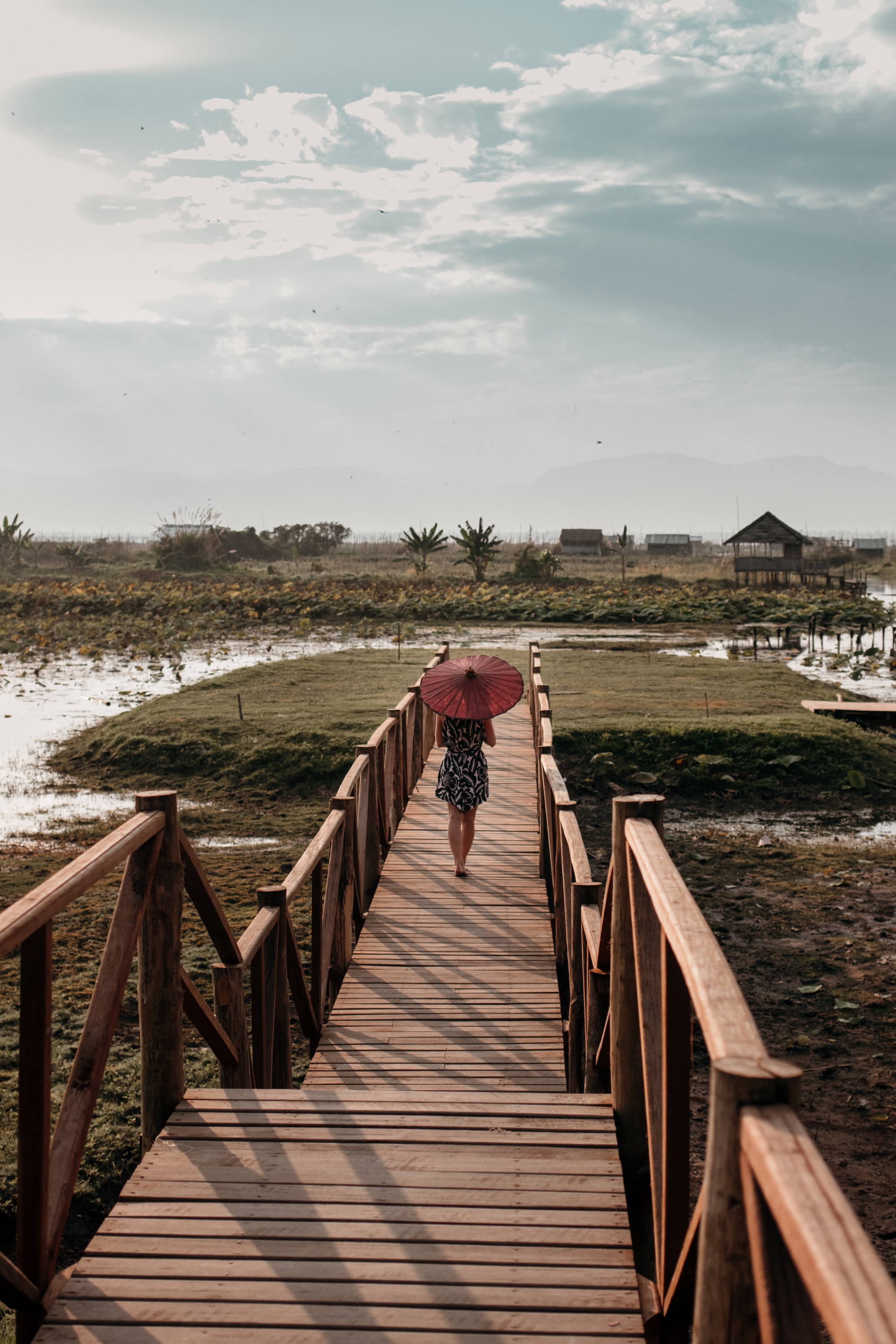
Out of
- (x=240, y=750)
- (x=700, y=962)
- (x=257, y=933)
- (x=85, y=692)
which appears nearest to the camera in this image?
(x=700, y=962)

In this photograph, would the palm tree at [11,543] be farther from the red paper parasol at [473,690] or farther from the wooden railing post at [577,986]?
the wooden railing post at [577,986]

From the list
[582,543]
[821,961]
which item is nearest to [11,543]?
[582,543]

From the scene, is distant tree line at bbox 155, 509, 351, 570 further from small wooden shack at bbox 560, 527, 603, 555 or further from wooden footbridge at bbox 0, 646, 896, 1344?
wooden footbridge at bbox 0, 646, 896, 1344

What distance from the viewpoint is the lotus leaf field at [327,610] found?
27172 mm

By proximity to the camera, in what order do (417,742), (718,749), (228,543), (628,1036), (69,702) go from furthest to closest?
(228,543) < (69,702) < (718,749) < (417,742) < (628,1036)

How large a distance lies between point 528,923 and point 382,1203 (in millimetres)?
3614

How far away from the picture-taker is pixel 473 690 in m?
6.19

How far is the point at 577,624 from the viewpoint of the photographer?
29.0 metres

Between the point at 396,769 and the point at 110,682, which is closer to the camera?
the point at 396,769

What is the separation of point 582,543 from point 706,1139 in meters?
64.7

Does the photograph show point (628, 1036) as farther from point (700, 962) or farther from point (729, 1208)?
point (729, 1208)

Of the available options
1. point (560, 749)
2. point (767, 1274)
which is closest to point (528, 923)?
point (767, 1274)

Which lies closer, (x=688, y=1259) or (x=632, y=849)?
(x=688, y=1259)

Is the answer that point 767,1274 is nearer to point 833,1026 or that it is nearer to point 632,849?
point 632,849
